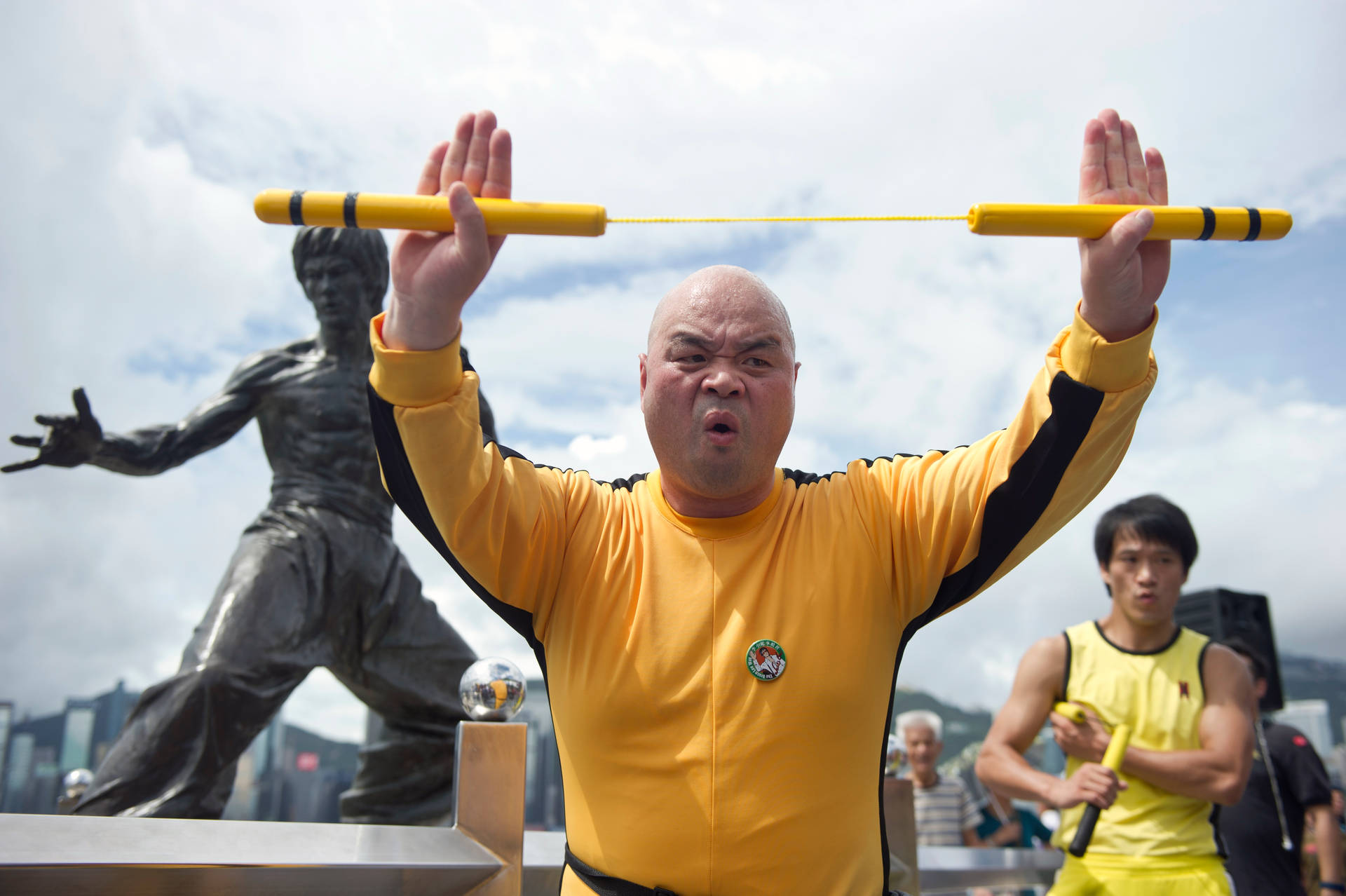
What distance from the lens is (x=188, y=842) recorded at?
4.90 ft

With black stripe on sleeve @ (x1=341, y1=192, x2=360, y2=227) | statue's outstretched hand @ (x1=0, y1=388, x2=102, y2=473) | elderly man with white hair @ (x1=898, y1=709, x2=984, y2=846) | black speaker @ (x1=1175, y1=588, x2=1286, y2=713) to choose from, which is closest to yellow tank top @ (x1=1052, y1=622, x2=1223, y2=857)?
elderly man with white hair @ (x1=898, y1=709, x2=984, y2=846)

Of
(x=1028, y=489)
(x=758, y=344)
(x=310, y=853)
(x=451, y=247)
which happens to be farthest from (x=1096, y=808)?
(x=451, y=247)

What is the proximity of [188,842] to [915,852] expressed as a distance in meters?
2.20

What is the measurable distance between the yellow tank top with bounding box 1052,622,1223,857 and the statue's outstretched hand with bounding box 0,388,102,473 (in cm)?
346

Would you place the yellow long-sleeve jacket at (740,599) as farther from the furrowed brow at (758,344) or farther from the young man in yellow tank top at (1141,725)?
the young man in yellow tank top at (1141,725)

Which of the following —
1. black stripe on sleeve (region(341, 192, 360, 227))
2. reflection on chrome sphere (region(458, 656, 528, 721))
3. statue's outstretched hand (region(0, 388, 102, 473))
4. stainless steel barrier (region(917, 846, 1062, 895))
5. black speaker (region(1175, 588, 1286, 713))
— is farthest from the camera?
black speaker (region(1175, 588, 1286, 713))

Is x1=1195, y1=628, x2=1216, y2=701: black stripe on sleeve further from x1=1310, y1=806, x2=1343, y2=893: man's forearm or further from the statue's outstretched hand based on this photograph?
the statue's outstretched hand

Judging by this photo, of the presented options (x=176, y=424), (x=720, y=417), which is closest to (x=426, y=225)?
(x=720, y=417)

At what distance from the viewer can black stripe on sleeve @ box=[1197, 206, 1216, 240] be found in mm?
1558

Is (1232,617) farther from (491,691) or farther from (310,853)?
(310,853)

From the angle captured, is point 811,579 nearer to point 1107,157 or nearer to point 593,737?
point 593,737

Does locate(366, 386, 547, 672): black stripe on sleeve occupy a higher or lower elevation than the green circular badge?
higher

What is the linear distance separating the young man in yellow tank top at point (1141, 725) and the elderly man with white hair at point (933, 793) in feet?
7.09

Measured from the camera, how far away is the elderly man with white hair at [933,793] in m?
5.30
